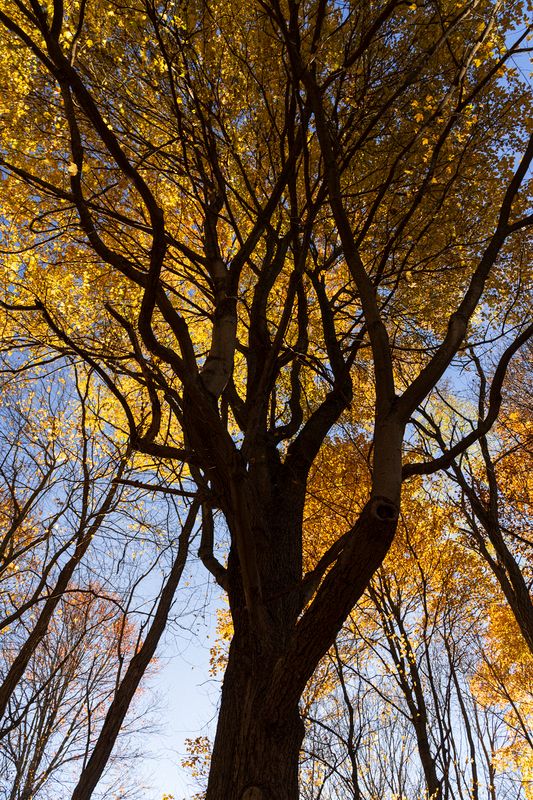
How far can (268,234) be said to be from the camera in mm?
4051

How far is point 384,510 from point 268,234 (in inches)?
117

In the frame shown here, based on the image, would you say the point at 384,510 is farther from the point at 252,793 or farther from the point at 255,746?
the point at 252,793

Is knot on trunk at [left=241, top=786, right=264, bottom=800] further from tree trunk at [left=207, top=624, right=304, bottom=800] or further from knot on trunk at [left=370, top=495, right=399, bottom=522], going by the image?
knot on trunk at [left=370, top=495, right=399, bottom=522]

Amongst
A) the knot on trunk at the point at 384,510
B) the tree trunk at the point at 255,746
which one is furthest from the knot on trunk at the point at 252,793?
the knot on trunk at the point at 384,510

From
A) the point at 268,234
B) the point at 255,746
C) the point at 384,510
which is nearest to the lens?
the point at 384,510

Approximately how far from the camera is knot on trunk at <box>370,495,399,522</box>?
71.9 inches

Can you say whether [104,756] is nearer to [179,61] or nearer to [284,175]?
[284,175]

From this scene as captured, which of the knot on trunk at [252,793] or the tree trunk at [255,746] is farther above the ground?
the tree trunk at [255,746]

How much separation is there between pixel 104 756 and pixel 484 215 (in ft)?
25.6

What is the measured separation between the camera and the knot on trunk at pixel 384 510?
1827 millimetres

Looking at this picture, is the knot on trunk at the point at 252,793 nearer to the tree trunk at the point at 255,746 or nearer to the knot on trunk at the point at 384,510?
the tree trunk at the point at 255,746

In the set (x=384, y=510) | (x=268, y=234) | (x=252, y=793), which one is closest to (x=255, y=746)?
(x=252, y=793)

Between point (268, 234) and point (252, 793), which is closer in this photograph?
point (252, 793)

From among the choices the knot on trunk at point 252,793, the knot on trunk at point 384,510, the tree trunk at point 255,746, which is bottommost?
the knot on trunk at point 252,793
